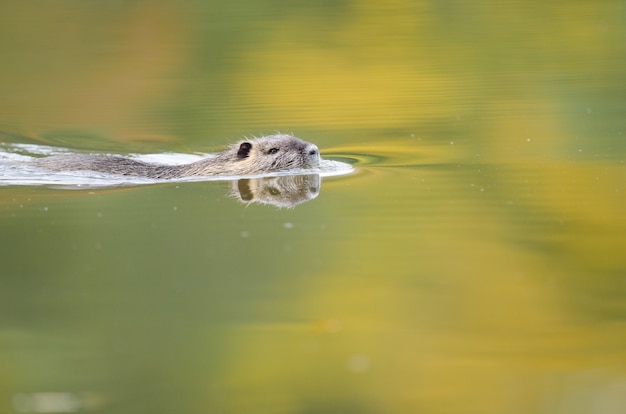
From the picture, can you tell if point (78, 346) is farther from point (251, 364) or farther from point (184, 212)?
point (184, 212)

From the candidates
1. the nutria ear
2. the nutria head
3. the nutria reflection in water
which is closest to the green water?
the nutria reflection in water

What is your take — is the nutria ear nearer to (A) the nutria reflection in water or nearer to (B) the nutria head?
(B) the nutria head

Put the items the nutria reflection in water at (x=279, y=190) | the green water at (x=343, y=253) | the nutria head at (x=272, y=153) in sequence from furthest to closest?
1. the nutria head at (x=272, y=153)
2. the nutria reflection in water at (x=279, y=190)
3. the green water at (x=343, y=253)

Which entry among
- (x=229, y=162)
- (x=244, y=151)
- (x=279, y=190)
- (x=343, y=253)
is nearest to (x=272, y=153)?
(x=244, y=151)

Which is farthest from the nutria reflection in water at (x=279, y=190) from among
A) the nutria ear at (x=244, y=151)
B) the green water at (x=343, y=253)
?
the nutria ear at (x=244, y=151)

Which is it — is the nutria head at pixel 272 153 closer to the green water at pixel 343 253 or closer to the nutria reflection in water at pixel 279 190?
the nutria reflection in water at pixel 279 190

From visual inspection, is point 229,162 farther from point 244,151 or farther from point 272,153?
point 272,153
